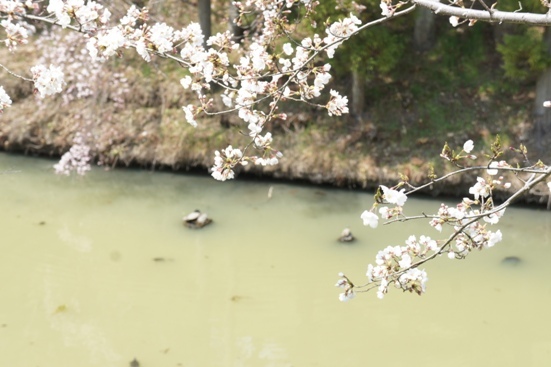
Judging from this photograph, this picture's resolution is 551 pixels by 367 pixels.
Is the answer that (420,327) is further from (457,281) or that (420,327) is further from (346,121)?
(346,121)

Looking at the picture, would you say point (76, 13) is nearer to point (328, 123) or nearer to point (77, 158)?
point (328, 123)

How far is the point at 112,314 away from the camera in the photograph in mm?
5762

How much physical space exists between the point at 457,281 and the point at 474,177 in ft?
6.67

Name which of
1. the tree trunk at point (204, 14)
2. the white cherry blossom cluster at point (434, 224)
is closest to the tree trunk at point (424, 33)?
the tree trunk at point (204, 14)

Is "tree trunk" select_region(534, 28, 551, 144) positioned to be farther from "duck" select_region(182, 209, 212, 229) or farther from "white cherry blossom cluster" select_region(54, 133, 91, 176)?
"white cherry blossom cluster" select_region(54, 133, 91, 176)

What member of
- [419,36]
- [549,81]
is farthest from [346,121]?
[549,81]

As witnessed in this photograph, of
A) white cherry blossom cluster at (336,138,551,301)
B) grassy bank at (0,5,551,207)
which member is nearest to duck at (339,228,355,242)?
grassy bank at (0,5,551,207)

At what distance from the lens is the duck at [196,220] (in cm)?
725

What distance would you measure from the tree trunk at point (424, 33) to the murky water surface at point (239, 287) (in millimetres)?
2419

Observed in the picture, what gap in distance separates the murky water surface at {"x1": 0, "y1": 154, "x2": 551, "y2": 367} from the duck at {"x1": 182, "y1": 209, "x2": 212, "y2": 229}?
0.11m

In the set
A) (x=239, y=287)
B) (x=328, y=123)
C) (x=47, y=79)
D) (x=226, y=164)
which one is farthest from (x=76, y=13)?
(x=328, y=123)

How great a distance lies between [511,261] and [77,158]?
5.29m

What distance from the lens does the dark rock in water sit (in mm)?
6570

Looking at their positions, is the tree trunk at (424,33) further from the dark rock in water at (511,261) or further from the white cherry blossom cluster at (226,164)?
the white cherry blossom cluster at (226,164)
